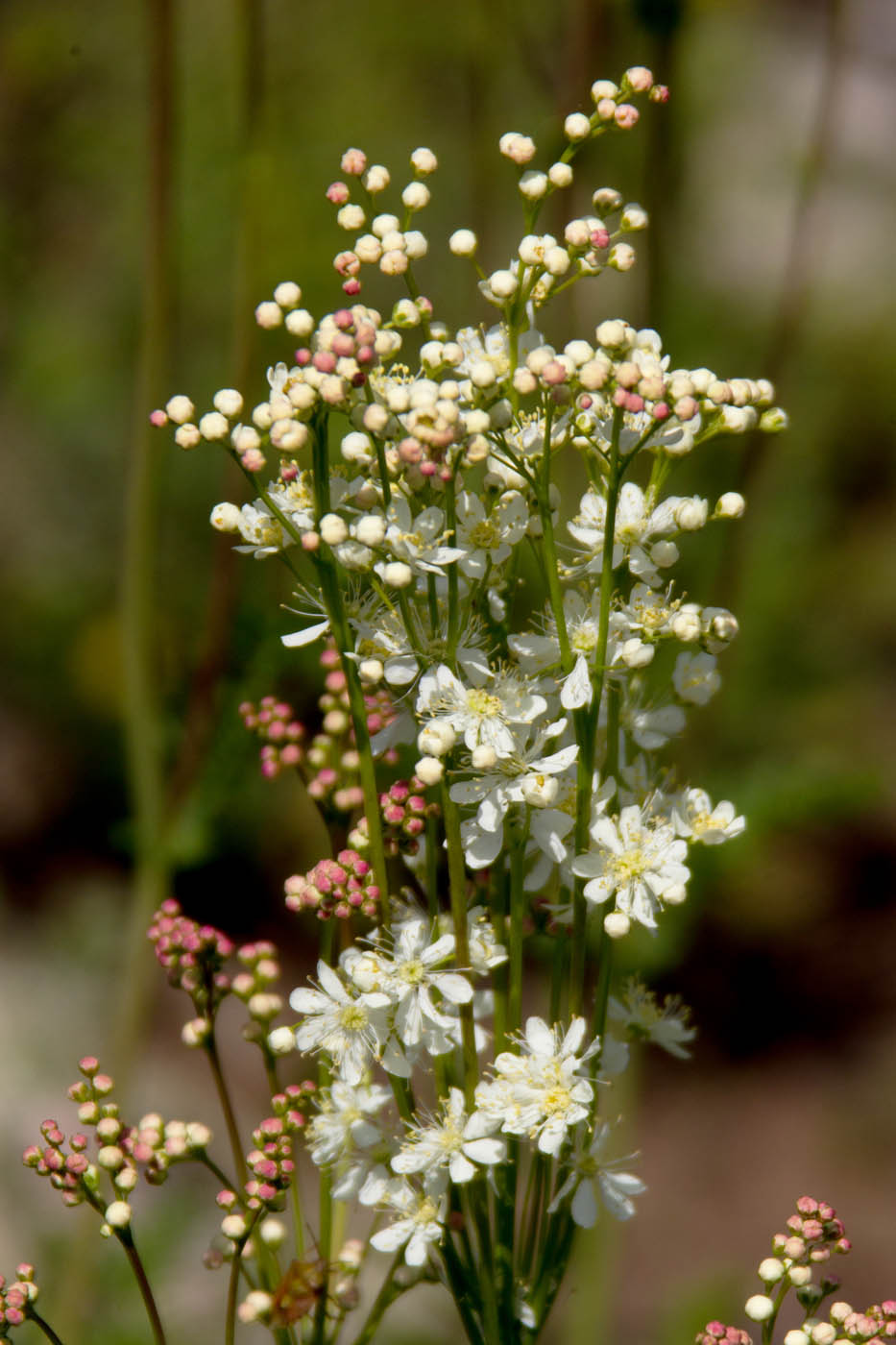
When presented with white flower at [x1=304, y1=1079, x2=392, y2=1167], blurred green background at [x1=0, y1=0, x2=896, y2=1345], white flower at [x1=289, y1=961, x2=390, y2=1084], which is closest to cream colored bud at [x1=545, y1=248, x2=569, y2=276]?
white flower at [x1=289, y1=961, x2=390, y2=1084]

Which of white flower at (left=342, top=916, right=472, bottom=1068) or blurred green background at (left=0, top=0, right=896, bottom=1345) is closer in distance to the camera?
white flower at (left=342, top=916, right=472, bottom=1068)

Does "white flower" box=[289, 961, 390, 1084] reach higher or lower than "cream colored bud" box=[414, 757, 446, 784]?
lower

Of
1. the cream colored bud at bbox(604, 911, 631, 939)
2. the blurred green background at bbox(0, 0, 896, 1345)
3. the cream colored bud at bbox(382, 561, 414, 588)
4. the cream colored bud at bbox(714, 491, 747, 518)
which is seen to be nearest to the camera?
the cream colored bud at bbox(382, 561, 414, 588)

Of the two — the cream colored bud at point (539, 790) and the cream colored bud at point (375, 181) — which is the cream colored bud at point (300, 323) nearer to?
the cream colored bud at point (375, 181)

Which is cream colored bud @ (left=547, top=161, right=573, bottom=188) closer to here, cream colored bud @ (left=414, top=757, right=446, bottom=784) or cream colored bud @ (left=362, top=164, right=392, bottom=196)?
cream colored bud @ (left=362, top=164, right=392, bottom=196)

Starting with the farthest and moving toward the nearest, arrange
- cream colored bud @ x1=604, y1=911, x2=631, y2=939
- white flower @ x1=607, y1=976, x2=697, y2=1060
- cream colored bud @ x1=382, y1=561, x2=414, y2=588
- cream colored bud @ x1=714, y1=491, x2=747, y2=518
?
white flower @ x1=607, y1=976, x2=697, y2=1060, cream colored bud @ x1=714, y1=491, x2=747, y2=518, cream colored bud @ x1=604, y1=911, x2=631, y2=939, cream colored bud @ x1=382, y1=561, x2=414, y2=588

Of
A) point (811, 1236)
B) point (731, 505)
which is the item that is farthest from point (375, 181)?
point (811, 1236)

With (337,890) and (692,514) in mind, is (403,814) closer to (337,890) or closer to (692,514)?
(337,890)
